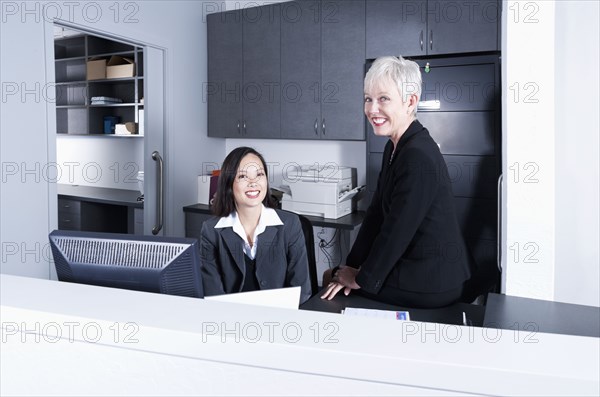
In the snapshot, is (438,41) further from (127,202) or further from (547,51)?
(127,202)

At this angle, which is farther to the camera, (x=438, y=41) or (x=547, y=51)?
(x=438, y=41)

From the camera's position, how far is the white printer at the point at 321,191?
3.61 meters

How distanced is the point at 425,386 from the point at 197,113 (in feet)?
13.2

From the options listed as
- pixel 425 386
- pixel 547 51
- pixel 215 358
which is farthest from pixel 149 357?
pixel 547 51

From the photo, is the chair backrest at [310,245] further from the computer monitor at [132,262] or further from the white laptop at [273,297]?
the computer monitor at [132,262]

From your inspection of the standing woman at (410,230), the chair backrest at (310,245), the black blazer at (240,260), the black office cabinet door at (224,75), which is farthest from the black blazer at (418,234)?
the black office cabinet door at (224,75)

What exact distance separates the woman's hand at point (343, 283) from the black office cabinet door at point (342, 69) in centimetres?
193

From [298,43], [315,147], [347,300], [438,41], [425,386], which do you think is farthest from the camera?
[315,147]

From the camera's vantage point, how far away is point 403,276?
5.93 ft

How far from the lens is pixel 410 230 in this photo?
179 centimetres

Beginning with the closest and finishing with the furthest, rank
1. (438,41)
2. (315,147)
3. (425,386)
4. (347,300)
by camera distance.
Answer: (425,386)
(347,300)
(438,41)
(315,147)

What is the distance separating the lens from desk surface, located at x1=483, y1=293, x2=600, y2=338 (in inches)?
49.3

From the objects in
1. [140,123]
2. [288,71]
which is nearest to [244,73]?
[288,71]

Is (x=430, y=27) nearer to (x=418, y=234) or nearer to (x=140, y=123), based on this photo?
(x=418, y=234)
